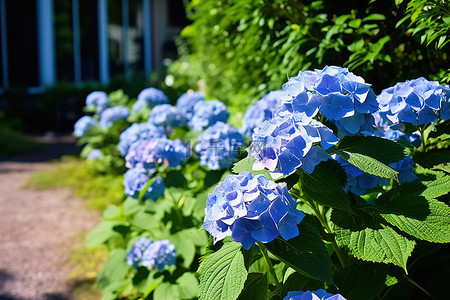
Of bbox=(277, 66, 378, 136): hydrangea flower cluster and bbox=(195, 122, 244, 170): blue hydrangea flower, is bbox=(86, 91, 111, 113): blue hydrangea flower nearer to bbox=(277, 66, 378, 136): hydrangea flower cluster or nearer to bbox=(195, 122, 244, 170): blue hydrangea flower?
bbox=(195, 122, 244, 170): blue hydrangea flower

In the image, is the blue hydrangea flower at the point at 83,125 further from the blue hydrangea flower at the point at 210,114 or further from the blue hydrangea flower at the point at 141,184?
the blue hydrangea flower at the point at 141,184

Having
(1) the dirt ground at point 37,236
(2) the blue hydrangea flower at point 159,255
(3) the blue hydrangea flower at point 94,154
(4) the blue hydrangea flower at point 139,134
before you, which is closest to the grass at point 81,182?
(1) the dirt ground at point 37,236

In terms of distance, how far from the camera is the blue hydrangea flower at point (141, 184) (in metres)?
2.13

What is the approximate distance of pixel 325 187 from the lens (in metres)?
1.12

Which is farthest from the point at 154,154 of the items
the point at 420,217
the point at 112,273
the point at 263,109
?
the point at 420,217

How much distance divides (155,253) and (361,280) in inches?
44.2

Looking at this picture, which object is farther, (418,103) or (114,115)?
(114,115)

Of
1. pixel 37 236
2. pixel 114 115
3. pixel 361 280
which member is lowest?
pixel 37 236

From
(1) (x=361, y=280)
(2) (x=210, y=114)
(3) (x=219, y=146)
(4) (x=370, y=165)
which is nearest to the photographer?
(4) (x=370, y=165)

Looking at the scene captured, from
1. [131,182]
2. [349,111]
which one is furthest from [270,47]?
[349,111]

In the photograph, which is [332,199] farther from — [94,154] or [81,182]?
[81,182]

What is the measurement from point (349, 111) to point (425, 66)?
1088 mm

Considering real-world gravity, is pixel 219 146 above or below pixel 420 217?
below

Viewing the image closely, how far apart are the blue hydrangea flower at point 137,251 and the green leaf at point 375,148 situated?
1298 millimetres
